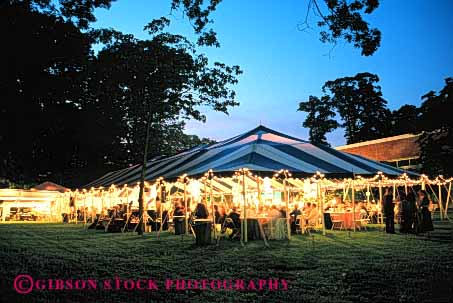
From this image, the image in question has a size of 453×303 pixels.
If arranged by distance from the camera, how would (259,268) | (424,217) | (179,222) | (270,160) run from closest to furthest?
(259,268)
(270,160)
(424,217)
(179,222)

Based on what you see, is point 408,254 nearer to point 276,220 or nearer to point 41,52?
point 276,220

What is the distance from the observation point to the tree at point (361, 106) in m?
40.1

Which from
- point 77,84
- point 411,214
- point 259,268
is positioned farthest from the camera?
point 77,84

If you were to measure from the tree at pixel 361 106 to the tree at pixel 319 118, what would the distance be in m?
0.81

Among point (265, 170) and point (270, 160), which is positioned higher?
point (270, 160)

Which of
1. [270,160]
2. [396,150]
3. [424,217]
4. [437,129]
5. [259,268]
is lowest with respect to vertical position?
[259,268]

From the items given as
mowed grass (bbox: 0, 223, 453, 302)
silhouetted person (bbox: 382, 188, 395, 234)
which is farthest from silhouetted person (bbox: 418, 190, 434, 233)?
mowed grass (bbox: 0, 223, 453, 302)

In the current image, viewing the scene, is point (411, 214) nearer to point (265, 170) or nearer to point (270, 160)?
point (270, 160)

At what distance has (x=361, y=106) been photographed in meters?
40.9

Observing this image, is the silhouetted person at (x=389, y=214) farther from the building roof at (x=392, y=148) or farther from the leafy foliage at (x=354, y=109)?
the leafy foliage at (x=354, y=109)

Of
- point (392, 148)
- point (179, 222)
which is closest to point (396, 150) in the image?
point (392, 148)

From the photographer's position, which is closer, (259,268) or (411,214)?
(259,268)

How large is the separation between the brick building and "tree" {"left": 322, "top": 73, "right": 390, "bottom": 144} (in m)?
11.4

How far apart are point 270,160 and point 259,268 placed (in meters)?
4.99
